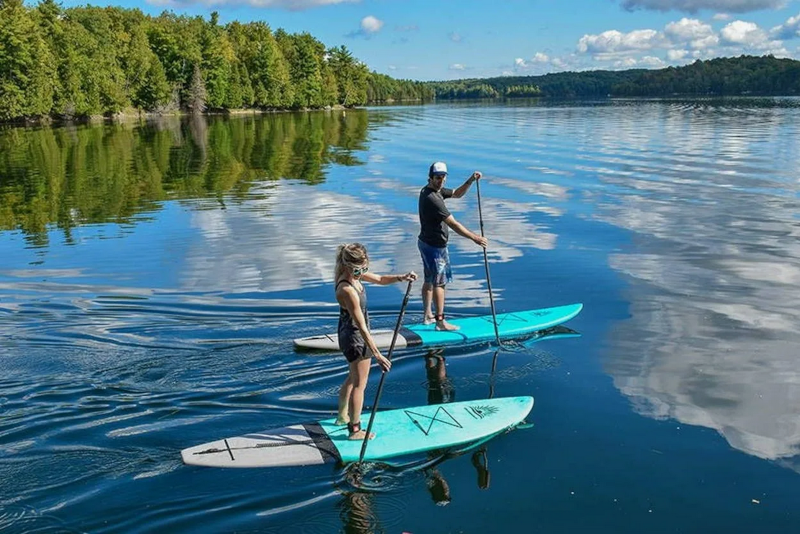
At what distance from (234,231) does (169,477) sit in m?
14.7

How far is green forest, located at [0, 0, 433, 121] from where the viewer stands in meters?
83.2

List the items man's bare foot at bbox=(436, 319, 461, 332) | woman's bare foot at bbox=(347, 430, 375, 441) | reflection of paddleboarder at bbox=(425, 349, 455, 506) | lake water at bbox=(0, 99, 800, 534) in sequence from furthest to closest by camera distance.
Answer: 1. man's bare foot at bbox=(436, 319, 461, 332)
2. woman's bare foot at bbox=(347, 430, 375, 441)
3. reflection of paddleboarder at bbox=(425, 349, 455, 506)
4. lake water at bbox=(0, 99, 800, 534)

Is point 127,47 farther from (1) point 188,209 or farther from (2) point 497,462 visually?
(2) point 497,462

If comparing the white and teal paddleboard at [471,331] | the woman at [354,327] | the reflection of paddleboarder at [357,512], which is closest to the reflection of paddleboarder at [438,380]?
the white and teal paddleboard at [471,331]

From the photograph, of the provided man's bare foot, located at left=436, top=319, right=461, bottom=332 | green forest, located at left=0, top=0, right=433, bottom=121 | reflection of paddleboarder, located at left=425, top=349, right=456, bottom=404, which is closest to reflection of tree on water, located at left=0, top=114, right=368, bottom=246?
man's bare foot, located at left=436, top=319, right=461, bottom=332

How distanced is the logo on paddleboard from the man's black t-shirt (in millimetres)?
3712

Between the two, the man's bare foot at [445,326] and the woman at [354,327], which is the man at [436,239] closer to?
the man's bare foot at [445,326]

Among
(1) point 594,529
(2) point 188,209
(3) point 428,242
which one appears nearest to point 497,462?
(1) point 594,529

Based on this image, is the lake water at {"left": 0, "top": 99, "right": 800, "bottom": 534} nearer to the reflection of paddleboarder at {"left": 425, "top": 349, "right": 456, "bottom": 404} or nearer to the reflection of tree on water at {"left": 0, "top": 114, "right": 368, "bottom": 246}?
the reflection of paddleboarder at {"left": 425, "top": 349, "right": 456, "bottom": 404}

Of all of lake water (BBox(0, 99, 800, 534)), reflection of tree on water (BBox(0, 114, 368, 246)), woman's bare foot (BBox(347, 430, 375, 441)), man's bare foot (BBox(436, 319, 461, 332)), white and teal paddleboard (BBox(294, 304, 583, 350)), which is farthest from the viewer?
reflection of tree on water (BBox(0, 114, 368, 246))

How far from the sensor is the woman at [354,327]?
7.60 meters

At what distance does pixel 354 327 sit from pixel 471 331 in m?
4.59

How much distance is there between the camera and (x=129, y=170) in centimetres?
3709

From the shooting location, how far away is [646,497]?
737 centimetres
